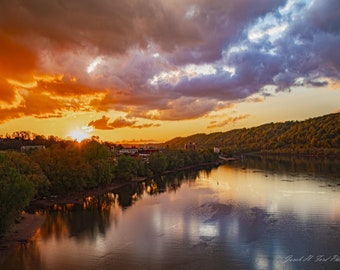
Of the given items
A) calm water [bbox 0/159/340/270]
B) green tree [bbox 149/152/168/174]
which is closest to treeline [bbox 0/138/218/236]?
green tree [bbox 149/152/168/174]

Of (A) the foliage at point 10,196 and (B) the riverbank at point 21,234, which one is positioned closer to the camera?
(B) the riverbank at point 21,234

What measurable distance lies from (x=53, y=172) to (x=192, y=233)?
101 ft

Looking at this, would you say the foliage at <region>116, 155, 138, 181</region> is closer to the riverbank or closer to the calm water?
the calm water

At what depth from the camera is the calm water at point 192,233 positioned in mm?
30219

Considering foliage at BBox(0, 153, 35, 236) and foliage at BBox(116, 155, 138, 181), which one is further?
foliage at BBox(116, 155, 138, 181)

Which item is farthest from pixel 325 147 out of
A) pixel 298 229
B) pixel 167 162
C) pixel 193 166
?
pixel 298 229

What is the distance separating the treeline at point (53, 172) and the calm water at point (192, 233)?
419 centimetres

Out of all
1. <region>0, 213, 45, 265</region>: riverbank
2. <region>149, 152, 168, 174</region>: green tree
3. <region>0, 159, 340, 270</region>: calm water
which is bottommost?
<region>0, 159, 340, 270</region>: calm water

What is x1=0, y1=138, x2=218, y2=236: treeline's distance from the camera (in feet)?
115

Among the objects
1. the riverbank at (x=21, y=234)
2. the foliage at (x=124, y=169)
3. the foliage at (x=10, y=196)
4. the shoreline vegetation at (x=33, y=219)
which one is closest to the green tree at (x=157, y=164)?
the foliage at (x=124, y=169)

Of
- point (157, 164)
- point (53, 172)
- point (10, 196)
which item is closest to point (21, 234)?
point (10, 196)

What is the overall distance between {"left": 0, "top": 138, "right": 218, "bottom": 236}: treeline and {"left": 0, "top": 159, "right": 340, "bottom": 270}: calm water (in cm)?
419

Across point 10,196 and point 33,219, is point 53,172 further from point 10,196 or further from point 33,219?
point 10,196

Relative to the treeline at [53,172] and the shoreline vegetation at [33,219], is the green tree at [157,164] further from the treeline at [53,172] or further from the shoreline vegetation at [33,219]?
the shoreline vegetation at [33,219]
